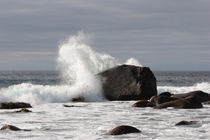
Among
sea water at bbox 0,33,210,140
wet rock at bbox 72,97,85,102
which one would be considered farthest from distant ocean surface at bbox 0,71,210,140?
wet rock at bbox 72,97,85,102

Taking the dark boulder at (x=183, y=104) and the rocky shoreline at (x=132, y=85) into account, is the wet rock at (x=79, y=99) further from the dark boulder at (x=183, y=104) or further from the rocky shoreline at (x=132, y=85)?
the dark boulder at (x=183, y=104)

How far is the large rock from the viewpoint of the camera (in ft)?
83.5

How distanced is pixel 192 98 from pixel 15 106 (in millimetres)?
8817

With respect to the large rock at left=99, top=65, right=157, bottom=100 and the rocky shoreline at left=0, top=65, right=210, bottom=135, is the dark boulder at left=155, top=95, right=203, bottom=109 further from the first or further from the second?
the large rock at left=99, top=65, right=157, bottom=100

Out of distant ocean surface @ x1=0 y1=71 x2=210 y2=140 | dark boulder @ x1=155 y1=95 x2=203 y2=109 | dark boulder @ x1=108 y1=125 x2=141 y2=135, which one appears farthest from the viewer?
dark boulder @ x1=155 y1=95 x2=203 y2=109

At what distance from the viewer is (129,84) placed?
84.1 ft

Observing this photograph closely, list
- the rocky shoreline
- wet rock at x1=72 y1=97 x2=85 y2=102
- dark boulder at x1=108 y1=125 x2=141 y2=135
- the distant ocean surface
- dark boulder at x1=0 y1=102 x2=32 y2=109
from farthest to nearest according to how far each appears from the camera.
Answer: wet rock at x1=72 y1=97 x2=85 y2=102, the rocky shoreline, dark boulder at x1=0 y1=102 x2=32 y2=109, dark boulder at x1=108 y1=125 x2=141 y2=135, the distant ocean surface

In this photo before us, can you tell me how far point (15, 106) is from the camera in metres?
21.2

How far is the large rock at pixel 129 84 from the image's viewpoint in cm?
2545

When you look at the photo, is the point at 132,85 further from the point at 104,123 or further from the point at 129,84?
the point at 104,123

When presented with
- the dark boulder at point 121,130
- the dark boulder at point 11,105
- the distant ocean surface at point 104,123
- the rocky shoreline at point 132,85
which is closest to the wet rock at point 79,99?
the rocky shoreline at point 132,85

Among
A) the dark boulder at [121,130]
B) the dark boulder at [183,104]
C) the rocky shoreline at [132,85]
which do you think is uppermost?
the rocky shoreline at [132,85]

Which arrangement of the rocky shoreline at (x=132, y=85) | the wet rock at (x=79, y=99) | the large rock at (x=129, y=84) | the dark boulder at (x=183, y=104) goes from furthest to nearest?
the wet rock at (x=79, y=99) → the large rock at (x=129, y=84) → the rocky shoreline at (x=132, y=85) → the dark boulder at (x=183, y=104)

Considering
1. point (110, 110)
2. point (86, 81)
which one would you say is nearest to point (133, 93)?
point (86, 81)
